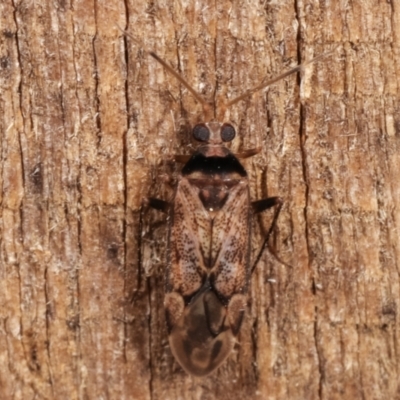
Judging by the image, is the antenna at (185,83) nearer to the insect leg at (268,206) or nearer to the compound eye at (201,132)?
the compound eye at (201,132)

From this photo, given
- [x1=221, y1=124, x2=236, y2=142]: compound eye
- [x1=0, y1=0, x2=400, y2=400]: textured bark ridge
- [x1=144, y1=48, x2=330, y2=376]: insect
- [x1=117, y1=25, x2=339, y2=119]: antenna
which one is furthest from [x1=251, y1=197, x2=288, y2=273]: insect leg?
[x1=117, y1=25, x2=339, y2=119]: antenna

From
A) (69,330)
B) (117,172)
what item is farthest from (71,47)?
(69,330)

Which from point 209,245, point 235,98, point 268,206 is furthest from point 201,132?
point 209,245

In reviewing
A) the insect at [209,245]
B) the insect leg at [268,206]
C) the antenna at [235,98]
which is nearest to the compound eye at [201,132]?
the insect at [209,245]

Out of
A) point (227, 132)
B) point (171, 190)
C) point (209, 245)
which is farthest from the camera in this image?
point (171, 190)

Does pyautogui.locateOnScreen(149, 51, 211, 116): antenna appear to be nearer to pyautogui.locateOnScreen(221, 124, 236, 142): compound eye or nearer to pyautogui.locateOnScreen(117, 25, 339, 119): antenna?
pyautogui.locateOnScreen(117, 25, 339, 119): antenna

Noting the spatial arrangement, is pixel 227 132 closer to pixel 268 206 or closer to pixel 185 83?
pixel 185 83
